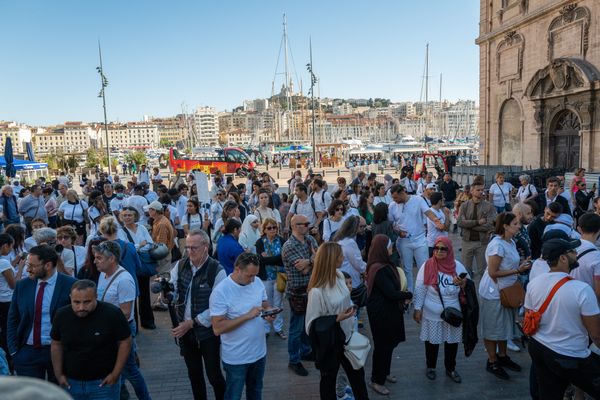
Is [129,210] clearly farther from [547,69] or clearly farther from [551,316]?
[547,69]

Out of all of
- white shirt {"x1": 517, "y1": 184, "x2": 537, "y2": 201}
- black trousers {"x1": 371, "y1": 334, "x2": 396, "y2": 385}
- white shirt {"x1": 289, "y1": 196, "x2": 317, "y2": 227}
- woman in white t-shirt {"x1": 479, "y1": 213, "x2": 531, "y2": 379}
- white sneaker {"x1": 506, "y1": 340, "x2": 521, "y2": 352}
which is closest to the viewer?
black trousers {"x1": 371, "y1": 334, "x2": 396, "y2": 385}

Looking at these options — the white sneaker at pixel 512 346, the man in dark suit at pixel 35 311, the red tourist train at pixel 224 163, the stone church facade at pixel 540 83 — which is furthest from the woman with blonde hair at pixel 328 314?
the red tourist train at pixel 224 163

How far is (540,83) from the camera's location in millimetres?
20812

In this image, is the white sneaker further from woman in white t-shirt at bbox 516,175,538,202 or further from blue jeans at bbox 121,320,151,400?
woman in white t-shirt at bbox 516,175,538,202

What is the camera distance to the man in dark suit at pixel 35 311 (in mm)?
3811

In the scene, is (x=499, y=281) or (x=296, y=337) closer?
(x=499, y=281)

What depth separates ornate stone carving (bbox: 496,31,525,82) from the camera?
22.4 m

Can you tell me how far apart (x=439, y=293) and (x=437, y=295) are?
0.04 meters

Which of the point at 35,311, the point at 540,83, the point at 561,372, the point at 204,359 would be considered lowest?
the point at 204,359

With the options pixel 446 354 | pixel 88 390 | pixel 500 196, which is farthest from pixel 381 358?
pixel 500 196

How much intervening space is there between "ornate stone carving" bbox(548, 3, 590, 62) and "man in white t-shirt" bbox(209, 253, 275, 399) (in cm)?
1972

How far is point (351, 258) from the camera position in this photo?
219 inches

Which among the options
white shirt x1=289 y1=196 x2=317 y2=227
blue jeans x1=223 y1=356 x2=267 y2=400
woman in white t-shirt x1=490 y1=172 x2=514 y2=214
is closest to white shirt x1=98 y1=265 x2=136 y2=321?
blue jeans x1=223 y1=356 x2=267 y2=400

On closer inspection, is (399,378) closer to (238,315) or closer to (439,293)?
(439,293)
